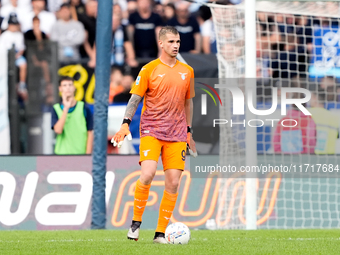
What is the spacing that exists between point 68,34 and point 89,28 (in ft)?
1.31

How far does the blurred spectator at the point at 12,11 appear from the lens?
1220cm

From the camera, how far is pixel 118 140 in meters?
6.30

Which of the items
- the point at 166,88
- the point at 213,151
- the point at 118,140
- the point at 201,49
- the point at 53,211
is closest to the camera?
the point at 118,140

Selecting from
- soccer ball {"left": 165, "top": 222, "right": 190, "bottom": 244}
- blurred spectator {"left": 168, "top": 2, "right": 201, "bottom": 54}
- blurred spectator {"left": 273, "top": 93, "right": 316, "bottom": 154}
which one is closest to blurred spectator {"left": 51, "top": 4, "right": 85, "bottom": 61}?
blurred spectator {"left": 168, "top": 2, "right": 201, "bottom": 54}

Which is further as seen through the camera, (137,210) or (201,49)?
(201,49)

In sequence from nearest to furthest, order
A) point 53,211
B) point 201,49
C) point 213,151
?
point 53,211, point 213,151, point 201,49

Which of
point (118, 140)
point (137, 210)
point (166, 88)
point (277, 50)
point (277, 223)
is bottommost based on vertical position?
point (277, 223)

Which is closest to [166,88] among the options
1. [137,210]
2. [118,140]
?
[118,140]

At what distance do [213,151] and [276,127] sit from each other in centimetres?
104

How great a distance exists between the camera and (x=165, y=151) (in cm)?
673

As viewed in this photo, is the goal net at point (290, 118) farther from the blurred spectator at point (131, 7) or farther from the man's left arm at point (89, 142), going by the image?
the blurred spectator at point (131, 7)

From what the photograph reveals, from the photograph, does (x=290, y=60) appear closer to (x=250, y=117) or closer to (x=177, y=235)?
(x=250, y=117)

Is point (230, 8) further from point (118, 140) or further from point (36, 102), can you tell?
point (118, 140)

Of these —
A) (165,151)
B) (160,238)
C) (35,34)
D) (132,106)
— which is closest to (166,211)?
(160,238)
